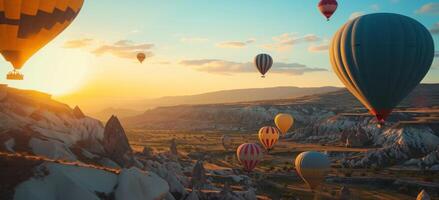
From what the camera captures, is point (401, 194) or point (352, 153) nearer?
point (401, 194)

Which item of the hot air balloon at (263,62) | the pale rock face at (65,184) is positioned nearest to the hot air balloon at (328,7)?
the hot air balloon at (263,62)

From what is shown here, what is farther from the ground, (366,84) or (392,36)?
(392,36)

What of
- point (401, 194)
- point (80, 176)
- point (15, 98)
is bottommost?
point (401, 194)

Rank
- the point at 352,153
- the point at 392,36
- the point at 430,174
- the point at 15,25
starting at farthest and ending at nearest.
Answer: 1. the point at 352,153
2. the point at 430,174
3. the point at 392,36
4. the point at 15,25

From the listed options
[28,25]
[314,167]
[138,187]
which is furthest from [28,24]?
[314,167]

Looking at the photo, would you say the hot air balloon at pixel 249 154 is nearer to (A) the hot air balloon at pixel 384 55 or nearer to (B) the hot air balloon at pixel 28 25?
(A) the hot air balloon at pixel 384 55

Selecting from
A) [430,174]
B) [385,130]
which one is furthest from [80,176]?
[385,130]

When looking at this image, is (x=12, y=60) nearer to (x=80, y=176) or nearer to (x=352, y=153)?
(x=80, y=176)
